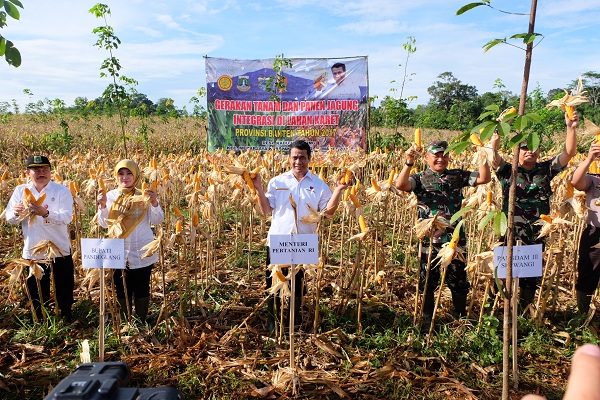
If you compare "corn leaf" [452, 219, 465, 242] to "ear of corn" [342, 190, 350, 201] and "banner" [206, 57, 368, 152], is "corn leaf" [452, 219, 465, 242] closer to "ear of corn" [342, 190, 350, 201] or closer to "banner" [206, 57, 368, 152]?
"ear of corn" [342, 190, 350, 201]

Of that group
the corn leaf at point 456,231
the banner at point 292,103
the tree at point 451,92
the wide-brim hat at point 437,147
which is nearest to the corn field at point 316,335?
the corn leaf at point 456,231

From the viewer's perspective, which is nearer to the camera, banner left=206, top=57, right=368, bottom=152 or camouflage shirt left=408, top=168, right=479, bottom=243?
camouflage shirt left=408, top=168, right=479, bottom=243

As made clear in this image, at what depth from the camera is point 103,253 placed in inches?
115

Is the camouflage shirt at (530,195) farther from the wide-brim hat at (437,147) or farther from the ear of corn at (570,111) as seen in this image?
the ear of corn at (570,111)

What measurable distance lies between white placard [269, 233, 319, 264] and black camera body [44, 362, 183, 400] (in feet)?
5.90

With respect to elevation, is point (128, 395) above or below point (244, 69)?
below

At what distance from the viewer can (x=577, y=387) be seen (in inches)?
17.8

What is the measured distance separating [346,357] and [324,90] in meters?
9.77

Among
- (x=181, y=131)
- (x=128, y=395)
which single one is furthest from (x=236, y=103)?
(x=128, y=395)

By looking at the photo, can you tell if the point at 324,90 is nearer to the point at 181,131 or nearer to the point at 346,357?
the point at 181,131

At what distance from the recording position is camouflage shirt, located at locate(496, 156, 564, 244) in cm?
369

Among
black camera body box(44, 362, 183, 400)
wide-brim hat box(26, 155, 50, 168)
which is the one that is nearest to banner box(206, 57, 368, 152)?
wide-brim hat box(26, 155, 50, 168)

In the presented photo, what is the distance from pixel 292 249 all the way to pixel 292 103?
9900 millimetres

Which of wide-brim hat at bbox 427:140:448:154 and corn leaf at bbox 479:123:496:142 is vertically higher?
wide-brim hat at bbox 427:140:448:154
